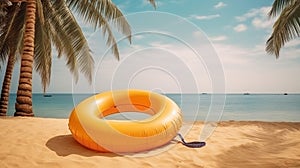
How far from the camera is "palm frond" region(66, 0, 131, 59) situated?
8273 millimetres

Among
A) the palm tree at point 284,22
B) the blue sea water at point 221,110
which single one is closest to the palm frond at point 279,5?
the palm tree at point 284,22

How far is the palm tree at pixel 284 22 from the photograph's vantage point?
23.5ft

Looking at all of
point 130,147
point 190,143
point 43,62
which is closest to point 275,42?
point 190,143

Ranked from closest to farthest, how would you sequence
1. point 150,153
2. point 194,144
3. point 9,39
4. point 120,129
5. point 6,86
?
point 120,129
point 150,153
point 194,144
point 9,39
point 6,86

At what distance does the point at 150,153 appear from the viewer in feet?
12.5

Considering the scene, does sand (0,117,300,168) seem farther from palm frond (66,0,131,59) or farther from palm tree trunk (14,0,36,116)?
palm frond (66,0,131,59)

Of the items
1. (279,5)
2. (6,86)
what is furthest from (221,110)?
(6,86)

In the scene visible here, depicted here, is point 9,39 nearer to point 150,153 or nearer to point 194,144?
point 150,153

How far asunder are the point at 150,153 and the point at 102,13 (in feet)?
20.3

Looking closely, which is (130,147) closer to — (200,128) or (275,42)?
(200,128)

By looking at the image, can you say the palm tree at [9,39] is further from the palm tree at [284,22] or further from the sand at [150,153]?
the palm tree at [284,22]

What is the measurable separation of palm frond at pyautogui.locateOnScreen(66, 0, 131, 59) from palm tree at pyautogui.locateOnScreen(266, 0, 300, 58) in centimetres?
515

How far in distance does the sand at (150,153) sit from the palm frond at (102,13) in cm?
460

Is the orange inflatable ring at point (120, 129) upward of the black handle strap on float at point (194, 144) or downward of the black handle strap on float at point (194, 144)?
upward
